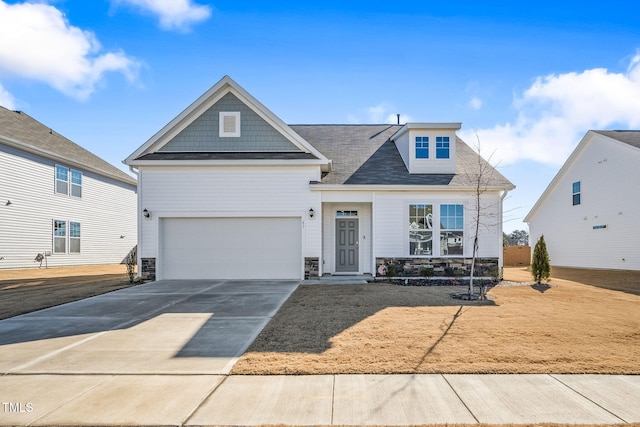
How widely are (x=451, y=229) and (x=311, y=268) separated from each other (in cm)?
486

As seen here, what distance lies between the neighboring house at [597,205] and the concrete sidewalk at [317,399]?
51.9 feet

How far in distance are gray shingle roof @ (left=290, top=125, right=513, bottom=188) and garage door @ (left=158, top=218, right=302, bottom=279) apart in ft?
8.29

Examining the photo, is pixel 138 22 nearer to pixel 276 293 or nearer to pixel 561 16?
pixel 276 293

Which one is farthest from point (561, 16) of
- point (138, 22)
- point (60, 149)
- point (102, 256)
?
point (102, 256)

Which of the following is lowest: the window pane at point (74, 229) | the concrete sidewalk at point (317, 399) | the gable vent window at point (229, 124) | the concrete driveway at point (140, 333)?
the concrete driveway at point (140, 333)

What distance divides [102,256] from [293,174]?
15.2 metres

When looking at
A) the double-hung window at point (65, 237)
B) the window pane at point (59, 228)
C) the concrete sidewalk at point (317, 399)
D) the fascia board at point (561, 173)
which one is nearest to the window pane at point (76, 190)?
the double-hung window at point (65, 237)

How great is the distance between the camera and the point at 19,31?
37.8 feet

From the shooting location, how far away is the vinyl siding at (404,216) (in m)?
13.5

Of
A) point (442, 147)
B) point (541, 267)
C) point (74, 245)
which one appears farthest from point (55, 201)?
point (541, 267)

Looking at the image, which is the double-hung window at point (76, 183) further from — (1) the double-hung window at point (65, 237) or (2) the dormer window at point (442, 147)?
(2) the dormer window at point (442, 147)

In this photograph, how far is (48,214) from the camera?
19.1 metres

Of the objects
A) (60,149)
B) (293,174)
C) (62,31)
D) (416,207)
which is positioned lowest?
(416,207)

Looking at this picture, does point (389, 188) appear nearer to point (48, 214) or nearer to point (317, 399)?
point (317, 399)
